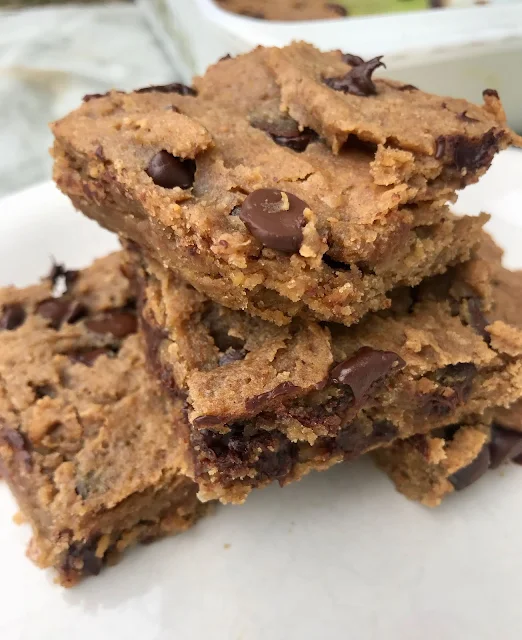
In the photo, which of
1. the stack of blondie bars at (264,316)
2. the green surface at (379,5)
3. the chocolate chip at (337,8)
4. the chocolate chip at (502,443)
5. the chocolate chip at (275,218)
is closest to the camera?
the chocolate chip at (275,218)

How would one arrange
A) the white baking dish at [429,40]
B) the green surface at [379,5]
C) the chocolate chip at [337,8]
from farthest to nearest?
the chocolate chip at [337,8] < the green surface at [379,5] < the white baking dish at [429,40]

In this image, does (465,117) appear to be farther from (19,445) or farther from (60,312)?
(19,445)

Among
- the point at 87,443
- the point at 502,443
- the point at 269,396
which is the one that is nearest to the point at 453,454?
the point at 502,443

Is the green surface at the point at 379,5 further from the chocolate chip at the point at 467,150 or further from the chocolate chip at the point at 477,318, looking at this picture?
the chocolate chip at the point at 477,318

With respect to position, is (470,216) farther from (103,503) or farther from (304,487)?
(103,503)

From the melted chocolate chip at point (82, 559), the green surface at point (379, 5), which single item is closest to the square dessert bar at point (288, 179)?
the melted chocolate chip at point (82, 559)

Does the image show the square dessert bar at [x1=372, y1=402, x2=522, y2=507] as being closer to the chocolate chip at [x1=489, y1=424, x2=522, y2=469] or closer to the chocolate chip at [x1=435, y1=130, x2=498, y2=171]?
the chocolate chip at [x1=489, y1=424, x2=522, y2=469]
